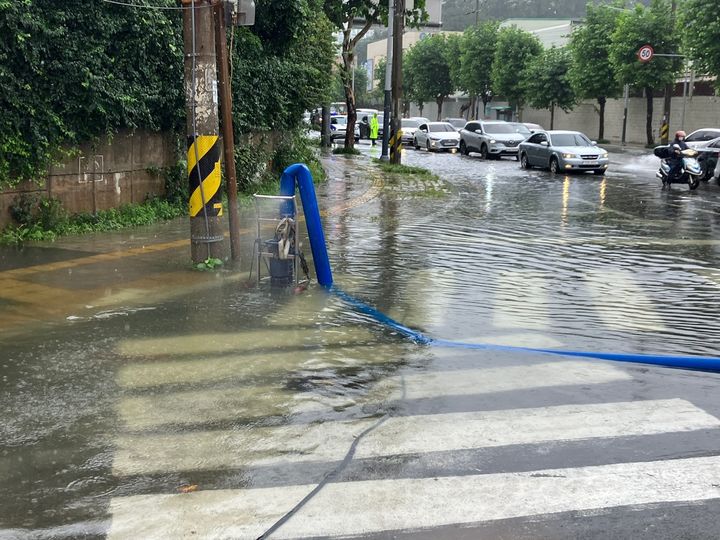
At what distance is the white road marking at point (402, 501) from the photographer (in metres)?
3.71

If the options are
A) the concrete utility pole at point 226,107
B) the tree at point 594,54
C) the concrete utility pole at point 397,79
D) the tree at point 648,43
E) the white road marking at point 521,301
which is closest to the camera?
the white road marking at point 521,301

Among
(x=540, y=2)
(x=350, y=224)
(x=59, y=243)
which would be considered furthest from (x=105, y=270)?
(x=540, y=2)

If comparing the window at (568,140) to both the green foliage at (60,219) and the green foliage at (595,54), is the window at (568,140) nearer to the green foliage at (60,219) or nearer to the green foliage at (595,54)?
the green foliage at (60,219)

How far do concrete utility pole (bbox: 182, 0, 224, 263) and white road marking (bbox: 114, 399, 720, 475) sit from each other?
4909mm

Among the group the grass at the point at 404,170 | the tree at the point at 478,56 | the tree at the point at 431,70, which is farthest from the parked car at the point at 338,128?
the tree at the point at 431,70

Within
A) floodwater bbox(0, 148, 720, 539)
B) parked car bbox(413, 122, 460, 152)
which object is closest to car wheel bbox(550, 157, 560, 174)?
floodwater bbox(0, 148, 720, 539)

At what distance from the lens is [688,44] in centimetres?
3422

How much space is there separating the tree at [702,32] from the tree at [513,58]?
28934mm

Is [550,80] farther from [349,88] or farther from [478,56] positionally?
[349,88]

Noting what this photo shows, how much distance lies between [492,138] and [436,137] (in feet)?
20.2

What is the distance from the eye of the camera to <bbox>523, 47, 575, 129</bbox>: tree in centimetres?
5841

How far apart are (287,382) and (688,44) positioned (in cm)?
3355

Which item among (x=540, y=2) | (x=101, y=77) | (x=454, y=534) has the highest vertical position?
Result: (x=540, y=2)

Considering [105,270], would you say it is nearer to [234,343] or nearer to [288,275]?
[288,275]
